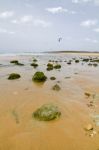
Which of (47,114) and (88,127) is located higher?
(47,114)

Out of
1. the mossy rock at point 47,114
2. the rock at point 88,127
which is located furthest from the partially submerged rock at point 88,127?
the mossy rock at point 47,114

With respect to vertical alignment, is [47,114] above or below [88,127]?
above

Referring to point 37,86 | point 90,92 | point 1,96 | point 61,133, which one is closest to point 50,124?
point 61,133

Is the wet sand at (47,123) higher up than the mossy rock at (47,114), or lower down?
lower down

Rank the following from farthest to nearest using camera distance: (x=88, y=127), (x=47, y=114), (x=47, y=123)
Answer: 1. (x=47, y=114)
2. (x=47, y=123)
3. (x=88, y=127)

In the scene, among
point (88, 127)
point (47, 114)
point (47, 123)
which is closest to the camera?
point (88, 127)

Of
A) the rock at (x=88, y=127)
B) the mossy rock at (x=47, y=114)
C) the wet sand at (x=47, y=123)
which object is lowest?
the wet sand at (x=47, y=123)

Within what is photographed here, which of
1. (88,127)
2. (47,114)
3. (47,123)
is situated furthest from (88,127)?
(47,114)

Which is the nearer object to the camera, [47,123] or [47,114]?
[47,123]

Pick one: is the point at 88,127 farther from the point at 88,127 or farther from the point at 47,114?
the point at 47,114

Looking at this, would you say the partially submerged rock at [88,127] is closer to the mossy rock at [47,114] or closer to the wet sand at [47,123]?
the wet sand at [47,123]

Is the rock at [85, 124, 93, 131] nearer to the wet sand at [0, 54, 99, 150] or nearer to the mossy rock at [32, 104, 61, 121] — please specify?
the wet sand at [0, 54, 99, 150]

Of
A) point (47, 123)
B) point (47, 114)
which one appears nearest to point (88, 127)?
point (47, 123)

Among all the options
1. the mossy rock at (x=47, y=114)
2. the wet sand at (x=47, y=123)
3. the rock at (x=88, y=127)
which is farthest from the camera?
the mossy rock at (x=47, y=114)
